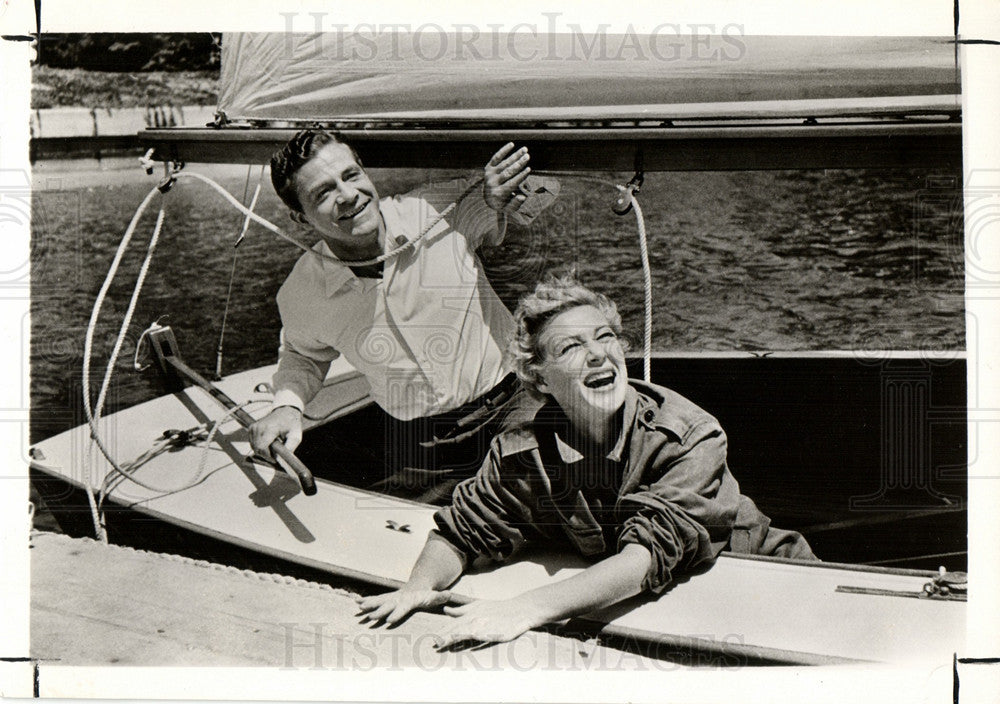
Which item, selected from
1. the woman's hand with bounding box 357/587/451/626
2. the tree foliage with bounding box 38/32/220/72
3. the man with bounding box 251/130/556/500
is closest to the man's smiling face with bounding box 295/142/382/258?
the man with bounding box 251/130/556/500

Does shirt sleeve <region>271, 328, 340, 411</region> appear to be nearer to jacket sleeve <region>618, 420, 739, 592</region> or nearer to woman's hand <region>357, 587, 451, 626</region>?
woman's hand <region>357, 587, 451, 626</region>

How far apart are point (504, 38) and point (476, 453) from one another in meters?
1.13

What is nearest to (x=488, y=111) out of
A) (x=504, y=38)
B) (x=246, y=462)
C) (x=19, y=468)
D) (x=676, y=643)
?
(x=504, y=38)

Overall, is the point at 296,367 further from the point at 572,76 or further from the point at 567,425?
the point at 572,76

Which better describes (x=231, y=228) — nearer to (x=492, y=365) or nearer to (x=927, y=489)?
(x=492, y=365)

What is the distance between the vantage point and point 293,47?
8.55ft

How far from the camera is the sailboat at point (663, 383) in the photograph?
243cm

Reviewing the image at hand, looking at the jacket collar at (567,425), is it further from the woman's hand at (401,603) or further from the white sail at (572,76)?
the white sail at (572,76)

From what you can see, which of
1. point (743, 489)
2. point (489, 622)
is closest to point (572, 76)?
point (743, 489)

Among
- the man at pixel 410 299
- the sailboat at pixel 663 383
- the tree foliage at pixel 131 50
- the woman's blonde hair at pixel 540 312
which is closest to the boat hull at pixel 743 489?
the sailboat at pixel 663 383

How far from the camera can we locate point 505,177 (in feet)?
8.48

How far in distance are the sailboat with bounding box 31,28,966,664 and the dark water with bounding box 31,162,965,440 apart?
0.22 feet

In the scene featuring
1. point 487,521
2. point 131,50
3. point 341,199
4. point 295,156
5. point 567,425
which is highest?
point 131,50

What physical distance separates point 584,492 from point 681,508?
257 mm
